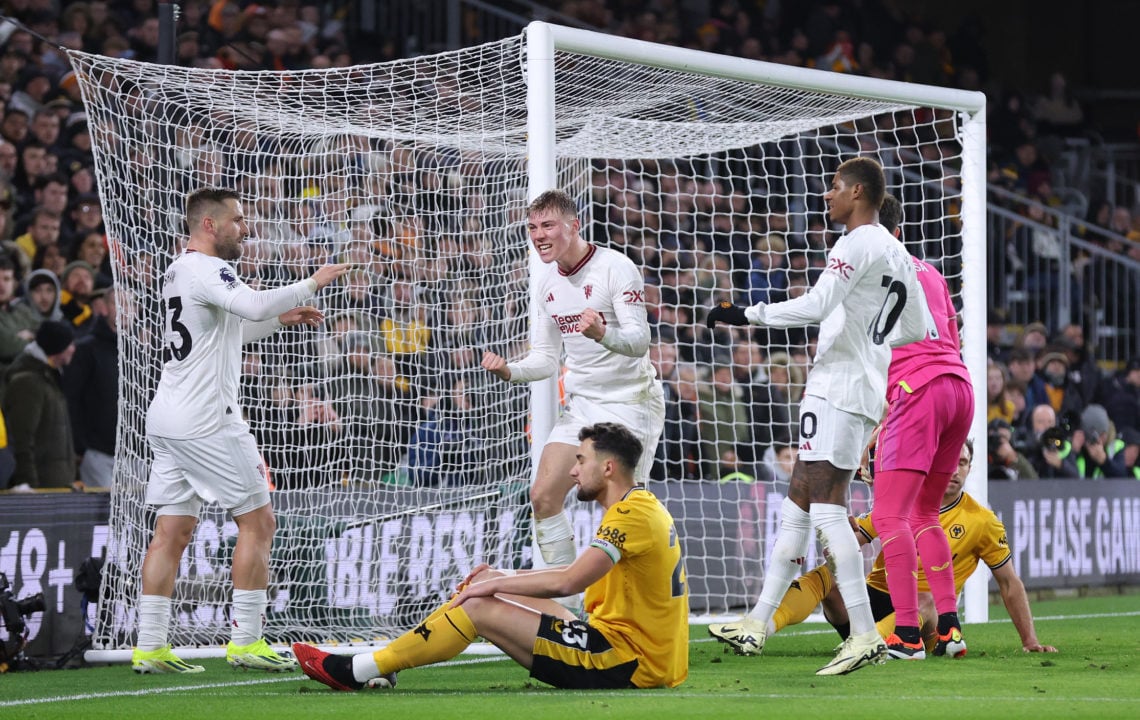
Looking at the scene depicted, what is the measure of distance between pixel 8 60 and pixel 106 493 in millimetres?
4743

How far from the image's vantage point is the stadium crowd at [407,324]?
947 centimetres

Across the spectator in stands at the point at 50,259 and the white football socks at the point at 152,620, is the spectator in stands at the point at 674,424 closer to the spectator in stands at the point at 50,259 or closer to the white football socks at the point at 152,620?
the spectator in stands at the point at 50,259

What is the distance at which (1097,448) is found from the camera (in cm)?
1427

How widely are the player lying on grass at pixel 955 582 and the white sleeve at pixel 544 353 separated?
1513mm

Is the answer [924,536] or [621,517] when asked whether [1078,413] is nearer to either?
[924,536]

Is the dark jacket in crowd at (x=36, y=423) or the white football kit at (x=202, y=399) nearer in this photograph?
the white football kit at (x=202, y=399)

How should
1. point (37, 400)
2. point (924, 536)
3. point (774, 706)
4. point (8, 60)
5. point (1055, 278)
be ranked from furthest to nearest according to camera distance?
point (1055, 278) < point (8, 60) < point (37, 400) < point (924, 536) < point (774, 706)

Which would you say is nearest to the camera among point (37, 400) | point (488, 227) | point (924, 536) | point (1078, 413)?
point (924, 536)

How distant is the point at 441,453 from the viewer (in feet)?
30.8

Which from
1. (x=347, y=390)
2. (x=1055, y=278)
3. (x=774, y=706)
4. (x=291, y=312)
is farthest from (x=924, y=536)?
(x=1055, y=278)

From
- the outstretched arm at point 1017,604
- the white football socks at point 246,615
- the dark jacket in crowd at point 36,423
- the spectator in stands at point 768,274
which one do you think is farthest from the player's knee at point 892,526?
the spectator in stands at point 768,274

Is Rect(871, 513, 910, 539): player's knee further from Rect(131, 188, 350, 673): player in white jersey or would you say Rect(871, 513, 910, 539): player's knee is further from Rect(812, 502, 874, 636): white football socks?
Rect(131, 188, 350, 673): player in white jersey

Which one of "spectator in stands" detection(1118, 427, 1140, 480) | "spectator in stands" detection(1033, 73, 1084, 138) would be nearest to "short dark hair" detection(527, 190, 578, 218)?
"spectator in stands" detection(1118, 427, 1140, 480)

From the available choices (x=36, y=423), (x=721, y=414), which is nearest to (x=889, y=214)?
(x=721, y=414)
